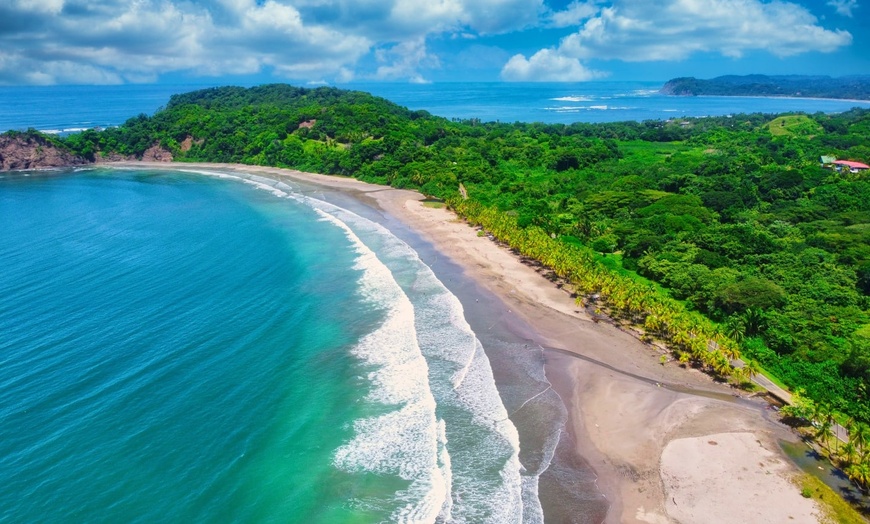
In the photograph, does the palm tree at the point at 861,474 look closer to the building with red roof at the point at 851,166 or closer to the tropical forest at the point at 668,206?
the tropical forest at the point at 668,206

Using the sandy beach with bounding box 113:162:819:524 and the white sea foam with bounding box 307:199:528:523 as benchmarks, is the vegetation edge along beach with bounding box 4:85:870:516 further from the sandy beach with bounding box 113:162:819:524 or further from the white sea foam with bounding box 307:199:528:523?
the white sea foam with bounding box 307:199:528:523

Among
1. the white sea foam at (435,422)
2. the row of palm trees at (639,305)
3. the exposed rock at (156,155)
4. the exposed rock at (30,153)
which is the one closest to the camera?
the white sea foam at (435,422)

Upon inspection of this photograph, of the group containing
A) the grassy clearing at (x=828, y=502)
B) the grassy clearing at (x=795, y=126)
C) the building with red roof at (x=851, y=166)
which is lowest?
the grassy clearing at (x=828, y=502)

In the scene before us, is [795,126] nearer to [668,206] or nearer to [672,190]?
[672,190]

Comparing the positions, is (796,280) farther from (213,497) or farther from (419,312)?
(213,497)

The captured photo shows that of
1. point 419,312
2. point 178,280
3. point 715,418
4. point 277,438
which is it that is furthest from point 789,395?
point 178,280

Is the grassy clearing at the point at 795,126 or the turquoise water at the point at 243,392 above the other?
the grassy clearing at the point at 795,126

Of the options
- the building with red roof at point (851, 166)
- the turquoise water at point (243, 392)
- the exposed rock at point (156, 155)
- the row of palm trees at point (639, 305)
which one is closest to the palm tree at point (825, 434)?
the row of palm trees at point (639, 305)
